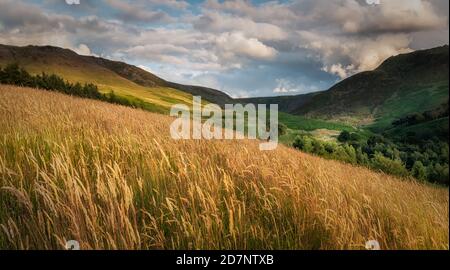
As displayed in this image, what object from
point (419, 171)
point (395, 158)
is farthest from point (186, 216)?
point (395, 158)

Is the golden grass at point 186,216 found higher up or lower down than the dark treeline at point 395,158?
higher up

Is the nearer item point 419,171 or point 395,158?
point 419,171

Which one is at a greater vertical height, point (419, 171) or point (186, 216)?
point (186, 216)

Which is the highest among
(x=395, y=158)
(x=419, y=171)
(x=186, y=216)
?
(x=186, y=216)

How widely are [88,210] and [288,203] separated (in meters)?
1.90

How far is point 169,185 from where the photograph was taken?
3975 mm

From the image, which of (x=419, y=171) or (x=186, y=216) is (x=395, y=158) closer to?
(x=419, y=171)

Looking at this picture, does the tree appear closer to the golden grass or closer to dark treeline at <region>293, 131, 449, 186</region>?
dark treeline at <region>293, 131, 449, 186</region>

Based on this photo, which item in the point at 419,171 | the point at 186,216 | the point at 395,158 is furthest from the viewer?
the point at 395,158

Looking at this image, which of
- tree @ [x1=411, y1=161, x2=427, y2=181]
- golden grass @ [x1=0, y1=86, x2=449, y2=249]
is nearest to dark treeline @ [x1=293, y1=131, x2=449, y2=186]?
tree @ [x1=411, y1=161, x2=427, y2=181]

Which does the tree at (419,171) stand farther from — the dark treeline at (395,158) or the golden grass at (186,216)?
the golden grass at (186,216)

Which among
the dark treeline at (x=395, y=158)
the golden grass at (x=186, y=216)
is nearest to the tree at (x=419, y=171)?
the dark treeline at (x=395, y=158)

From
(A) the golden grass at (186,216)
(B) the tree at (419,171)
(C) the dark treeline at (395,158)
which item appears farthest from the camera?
(B) the tree at (419,171)
